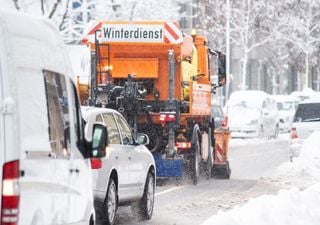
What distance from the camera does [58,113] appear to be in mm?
7562

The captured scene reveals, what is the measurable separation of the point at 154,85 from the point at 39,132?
13783mm

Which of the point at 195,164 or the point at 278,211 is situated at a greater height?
the point at 278,211

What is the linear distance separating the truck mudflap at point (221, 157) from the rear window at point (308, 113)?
81.3 inches

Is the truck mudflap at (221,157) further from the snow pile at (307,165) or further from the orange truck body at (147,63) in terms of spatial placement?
the orange truck body at (147,63)

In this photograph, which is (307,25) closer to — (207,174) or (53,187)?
(207,174)

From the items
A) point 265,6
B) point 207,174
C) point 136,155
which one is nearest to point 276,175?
point 207,174

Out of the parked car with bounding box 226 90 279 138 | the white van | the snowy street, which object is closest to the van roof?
the white van

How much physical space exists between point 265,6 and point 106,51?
4348 centimetres

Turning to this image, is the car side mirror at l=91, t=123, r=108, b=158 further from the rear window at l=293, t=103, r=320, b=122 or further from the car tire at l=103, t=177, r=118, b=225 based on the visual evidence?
the rear window at l=293, t=103, r=320, b=122

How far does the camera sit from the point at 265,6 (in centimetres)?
6325

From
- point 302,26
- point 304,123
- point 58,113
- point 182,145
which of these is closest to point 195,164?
point 182,145

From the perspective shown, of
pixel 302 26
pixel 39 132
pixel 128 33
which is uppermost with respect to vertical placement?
pixel 302 26

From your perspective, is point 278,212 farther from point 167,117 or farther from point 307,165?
point 307,165

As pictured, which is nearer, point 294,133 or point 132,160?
point 132,160
